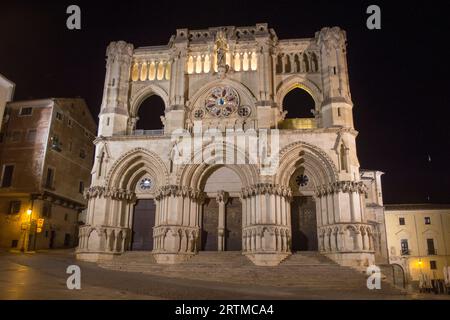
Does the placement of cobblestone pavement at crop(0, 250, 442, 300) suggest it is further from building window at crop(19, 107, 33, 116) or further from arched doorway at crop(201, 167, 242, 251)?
building window at crop(19, 107, 33, 116)

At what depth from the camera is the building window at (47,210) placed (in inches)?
1243

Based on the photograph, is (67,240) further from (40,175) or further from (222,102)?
(222,102)

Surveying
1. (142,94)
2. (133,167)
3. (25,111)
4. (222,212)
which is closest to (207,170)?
(222,212)

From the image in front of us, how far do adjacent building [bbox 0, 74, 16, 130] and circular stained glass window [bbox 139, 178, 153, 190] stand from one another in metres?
16.1

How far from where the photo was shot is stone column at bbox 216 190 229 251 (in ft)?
79.5

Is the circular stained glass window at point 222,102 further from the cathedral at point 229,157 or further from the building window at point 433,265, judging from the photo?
the building window at point 433,265

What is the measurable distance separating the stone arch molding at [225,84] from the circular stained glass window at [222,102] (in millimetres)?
299

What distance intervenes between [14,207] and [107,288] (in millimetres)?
21264

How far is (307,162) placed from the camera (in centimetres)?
2439

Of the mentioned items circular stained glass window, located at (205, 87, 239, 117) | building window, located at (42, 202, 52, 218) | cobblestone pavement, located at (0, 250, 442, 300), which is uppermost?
circular stained glass window, located at (205, 87, 239, 117)

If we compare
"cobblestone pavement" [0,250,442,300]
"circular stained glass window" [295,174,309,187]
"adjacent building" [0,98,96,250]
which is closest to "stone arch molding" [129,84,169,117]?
"adjacent building" [0,98,96,250]

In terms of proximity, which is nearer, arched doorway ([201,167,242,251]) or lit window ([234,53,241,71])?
arched doorway ([201,167,242,251])
